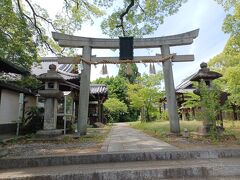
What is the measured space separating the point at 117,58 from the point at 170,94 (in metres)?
2.84

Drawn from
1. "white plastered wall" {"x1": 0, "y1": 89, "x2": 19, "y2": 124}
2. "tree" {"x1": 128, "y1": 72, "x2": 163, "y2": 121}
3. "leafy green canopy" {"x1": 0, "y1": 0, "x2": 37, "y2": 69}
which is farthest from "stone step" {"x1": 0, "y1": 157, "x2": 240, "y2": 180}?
"tree" {"x1": 128, "y1": 72, "x2": 163, "y2": 121}

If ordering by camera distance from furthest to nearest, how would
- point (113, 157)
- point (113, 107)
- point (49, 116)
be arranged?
point (113, 107) → point (49, 116) → point (113, 157)

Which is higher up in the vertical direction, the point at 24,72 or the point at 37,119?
the point at 24,72

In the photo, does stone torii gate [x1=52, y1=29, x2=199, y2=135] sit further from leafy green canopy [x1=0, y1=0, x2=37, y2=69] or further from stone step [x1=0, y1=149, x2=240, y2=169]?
stone step [x1=0, y1=149, x2=240, y2=169]

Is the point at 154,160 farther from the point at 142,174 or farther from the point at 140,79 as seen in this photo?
the point at 140,79

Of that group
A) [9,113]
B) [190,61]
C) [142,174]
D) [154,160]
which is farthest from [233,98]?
[9,113]

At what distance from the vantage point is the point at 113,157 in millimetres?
4949

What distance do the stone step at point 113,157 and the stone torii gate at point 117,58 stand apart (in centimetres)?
390

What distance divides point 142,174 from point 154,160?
100 centimetres

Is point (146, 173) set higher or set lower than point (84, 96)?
lower

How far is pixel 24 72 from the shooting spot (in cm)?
852

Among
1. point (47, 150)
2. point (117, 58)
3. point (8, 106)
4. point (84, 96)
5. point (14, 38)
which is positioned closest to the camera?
point (47, 150)

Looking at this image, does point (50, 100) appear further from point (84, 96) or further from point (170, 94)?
point (170, 94)

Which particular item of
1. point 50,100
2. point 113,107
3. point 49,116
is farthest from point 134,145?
point 113,107
